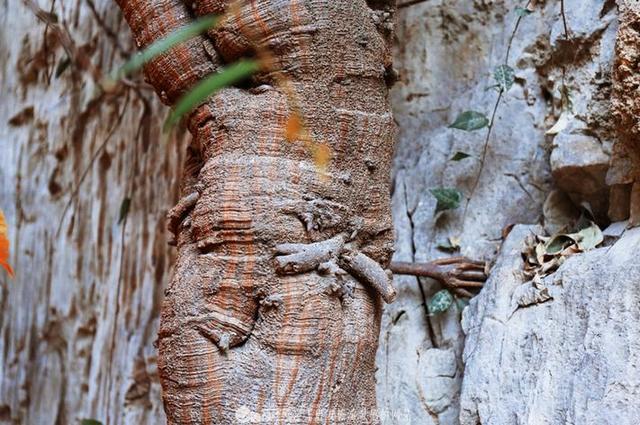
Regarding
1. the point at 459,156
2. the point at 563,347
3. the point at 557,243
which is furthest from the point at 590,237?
the point at 459,156

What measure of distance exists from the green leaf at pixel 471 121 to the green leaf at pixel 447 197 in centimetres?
15

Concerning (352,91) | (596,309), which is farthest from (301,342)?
(596,309)

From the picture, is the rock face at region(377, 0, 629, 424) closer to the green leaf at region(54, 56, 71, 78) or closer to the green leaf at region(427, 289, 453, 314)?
the green leaf at region(427, 289, 453, 314)

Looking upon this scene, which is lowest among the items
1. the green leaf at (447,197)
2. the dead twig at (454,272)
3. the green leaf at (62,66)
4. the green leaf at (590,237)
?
the dead twig at (454,272)

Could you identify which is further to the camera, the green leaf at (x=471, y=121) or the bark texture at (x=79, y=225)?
the bark texture at (x=79, y=225)

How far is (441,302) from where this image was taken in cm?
179

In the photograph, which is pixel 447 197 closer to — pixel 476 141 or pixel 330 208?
pixel 476 141

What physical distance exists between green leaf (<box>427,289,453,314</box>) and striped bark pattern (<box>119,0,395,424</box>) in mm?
397

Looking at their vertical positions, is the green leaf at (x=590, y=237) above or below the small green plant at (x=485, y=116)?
below

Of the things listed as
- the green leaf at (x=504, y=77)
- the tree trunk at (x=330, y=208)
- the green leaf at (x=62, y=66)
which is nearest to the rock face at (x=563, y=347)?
the tree trunk at (x=330, y=208)

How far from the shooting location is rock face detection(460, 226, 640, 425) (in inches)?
55.6

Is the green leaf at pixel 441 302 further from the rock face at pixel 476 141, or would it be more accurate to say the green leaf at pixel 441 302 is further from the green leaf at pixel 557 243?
the green leaf at pixel 557 243

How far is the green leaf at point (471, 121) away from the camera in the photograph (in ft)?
6.11

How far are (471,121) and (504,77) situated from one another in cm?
13
